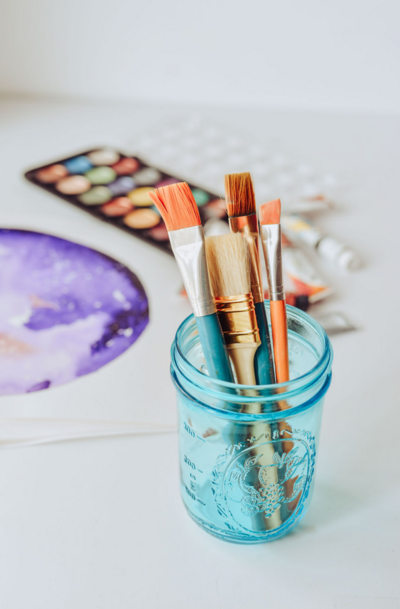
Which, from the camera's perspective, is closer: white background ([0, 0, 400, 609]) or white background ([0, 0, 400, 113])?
white background ([0, 0, 400, 609])

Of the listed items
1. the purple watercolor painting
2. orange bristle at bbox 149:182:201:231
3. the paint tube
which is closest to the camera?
orange bristle at bbox 149:182:201:231

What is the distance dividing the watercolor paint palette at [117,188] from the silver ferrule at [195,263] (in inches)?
14.7

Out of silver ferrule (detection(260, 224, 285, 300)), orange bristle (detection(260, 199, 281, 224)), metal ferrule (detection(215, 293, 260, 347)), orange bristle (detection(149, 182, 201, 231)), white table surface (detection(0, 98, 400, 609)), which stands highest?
orange bristle (detection(149, 182, 201, 231))

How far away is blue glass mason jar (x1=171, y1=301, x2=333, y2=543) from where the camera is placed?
1.03ft

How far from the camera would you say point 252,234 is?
0.33 metres

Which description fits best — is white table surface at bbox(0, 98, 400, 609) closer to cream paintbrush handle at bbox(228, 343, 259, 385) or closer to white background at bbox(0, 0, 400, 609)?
white background at bbox(0, 0, 400, 609)

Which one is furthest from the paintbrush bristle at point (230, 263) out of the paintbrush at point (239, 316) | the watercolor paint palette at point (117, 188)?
the watercolor paint palette at point (117, 188)

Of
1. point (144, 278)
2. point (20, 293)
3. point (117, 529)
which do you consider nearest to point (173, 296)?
point (144, 278)

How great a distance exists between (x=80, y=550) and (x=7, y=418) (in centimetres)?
15

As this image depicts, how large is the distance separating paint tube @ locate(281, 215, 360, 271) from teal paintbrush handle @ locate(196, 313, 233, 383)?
15.4 inches

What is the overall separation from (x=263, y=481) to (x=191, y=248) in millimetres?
151

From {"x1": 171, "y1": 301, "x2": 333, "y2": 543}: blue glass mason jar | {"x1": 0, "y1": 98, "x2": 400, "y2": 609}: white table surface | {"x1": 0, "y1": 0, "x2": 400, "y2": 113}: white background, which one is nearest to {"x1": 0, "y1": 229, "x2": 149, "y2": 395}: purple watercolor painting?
{"x1": 0, "y1": 98, "x2": 400, "y2": 609}: white table surface

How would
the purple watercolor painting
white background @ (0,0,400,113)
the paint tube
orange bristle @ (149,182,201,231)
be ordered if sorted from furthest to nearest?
white background @ (0,0,400,113) < the paint tube < the purple watercolor painting < orange bristle @ (149,182,201,231)

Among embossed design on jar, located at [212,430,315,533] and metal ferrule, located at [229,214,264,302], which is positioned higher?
metal ferrule, located at [229,214,264,302]
